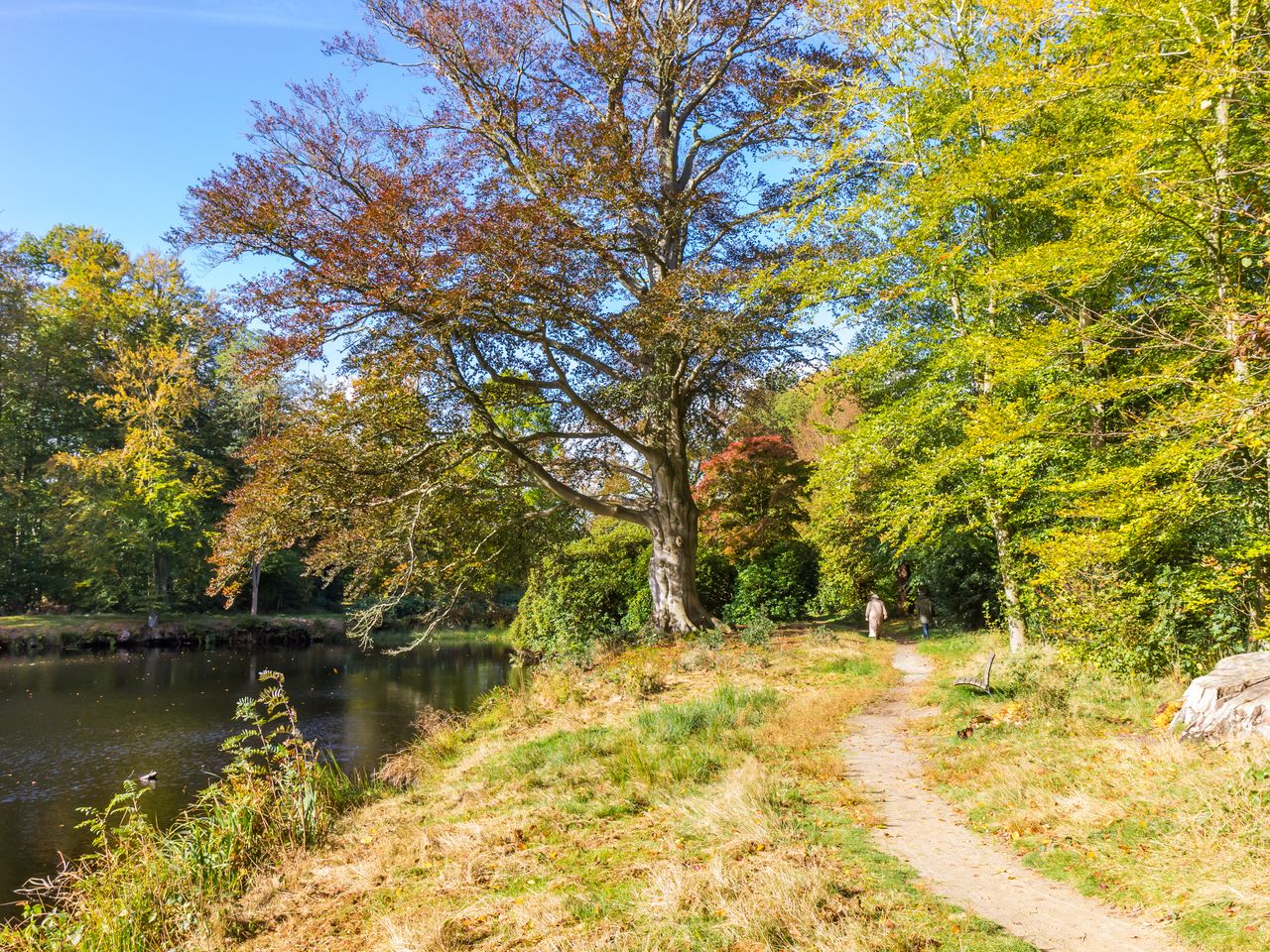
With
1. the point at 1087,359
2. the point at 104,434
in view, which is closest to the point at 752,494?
the point at 1087,359

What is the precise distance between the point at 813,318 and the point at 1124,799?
11.0 meters

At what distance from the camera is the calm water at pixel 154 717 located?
10070 millimetres

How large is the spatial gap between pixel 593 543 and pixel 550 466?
5.37 meters

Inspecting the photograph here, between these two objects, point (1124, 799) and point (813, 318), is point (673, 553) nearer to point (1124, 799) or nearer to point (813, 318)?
point (813, 318)

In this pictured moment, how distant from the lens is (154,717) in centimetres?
1606

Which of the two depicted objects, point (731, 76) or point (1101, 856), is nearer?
point (1101, 856)

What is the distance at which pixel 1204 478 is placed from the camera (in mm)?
7965

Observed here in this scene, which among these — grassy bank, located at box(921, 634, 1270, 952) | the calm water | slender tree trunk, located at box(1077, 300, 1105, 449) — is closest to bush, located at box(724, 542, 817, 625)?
the calm water

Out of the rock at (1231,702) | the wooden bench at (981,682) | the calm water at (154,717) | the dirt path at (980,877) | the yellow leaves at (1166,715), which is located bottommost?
the calm water at (154,717)

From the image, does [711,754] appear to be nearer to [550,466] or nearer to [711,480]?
[550,466]

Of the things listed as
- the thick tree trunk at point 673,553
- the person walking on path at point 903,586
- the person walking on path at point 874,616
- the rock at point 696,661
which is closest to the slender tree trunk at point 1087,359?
the rock at point 696,661

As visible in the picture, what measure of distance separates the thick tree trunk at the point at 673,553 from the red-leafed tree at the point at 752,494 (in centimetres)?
465

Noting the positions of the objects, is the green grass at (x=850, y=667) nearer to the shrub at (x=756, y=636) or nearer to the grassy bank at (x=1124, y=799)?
the shrub at (x=756, y=636)

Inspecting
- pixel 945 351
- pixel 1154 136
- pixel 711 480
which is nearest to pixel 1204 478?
pixel 1154 136
